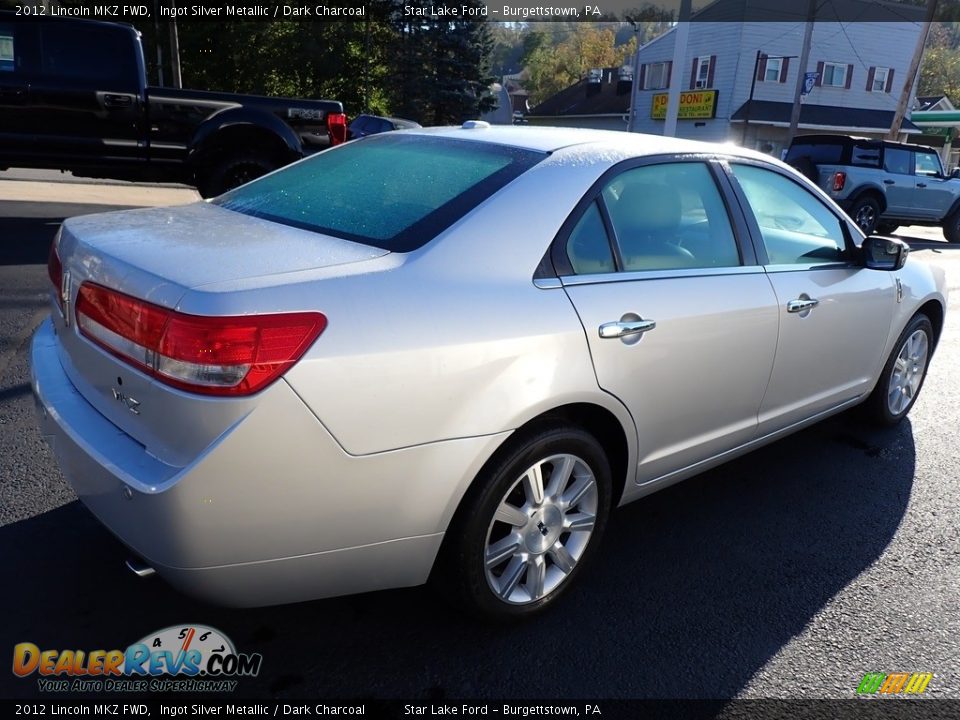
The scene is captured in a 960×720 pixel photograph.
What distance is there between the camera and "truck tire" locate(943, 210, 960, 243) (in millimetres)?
16234

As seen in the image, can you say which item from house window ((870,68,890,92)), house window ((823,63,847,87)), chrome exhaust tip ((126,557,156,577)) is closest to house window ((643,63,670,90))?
house window ((823,63,847,87))

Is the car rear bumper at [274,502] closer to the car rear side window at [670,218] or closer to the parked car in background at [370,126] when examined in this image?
the car rear side window at [670,218]

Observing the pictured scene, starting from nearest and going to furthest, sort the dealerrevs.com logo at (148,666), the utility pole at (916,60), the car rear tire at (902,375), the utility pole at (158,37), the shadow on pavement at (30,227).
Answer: the dealerrevs.com logo at (148,666)
the car rear tire at (902,375)
the shadow on pavement at (30,227)
the utility pole at (916,60)
the utility pole at (158,37)

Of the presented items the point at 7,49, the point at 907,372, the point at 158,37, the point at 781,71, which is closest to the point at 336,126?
the point at 7,49

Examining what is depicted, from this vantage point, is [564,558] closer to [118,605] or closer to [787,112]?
[118,605]

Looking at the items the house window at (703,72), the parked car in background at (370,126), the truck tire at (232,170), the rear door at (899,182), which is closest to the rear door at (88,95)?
the truck tire at (232,170)

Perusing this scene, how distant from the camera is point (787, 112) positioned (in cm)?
3516

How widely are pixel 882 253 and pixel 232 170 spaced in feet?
23.4

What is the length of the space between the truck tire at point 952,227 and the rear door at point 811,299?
1461 cm

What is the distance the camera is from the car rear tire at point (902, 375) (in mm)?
4336

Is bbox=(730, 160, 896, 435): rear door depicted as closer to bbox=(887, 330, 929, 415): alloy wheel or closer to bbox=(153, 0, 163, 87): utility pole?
bbox=(887, 330, 929, 415): alloy wheel

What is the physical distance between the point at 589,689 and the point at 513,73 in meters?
132

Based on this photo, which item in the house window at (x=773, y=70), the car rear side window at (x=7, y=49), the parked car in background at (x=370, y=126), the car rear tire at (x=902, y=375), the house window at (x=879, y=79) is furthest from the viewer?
the house window at (x=879, y=79)

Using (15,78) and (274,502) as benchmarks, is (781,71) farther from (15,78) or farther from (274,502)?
(274,502)
